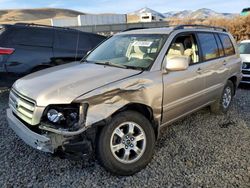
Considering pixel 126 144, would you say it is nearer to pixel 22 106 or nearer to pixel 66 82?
pixel 66 82

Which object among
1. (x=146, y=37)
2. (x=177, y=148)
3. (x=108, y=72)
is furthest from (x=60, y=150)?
(x=146, y=37)

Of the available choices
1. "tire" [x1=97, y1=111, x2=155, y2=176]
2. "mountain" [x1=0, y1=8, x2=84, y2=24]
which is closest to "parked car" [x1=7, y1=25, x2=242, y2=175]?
"tire" [x1=97, y1=111, x2=155, y2=176]

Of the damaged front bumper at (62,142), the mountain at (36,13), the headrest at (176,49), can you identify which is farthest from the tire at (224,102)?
the mountain at (36,13)

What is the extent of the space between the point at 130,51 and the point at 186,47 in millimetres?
1000

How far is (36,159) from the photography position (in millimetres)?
3855

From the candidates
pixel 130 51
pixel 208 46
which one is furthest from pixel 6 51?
pixel 208 46

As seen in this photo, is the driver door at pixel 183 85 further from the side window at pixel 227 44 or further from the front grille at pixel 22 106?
the front grille at pixel 22 106

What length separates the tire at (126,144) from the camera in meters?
3.25

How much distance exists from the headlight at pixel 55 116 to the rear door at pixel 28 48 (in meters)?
3.57

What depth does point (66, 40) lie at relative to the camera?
725cm

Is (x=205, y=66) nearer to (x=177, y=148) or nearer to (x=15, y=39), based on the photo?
(x=177, y=148)

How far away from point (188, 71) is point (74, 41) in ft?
12.9

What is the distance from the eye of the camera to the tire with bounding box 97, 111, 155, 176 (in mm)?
3248

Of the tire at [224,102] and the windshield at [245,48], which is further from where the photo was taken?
the windshield at [245,48]
